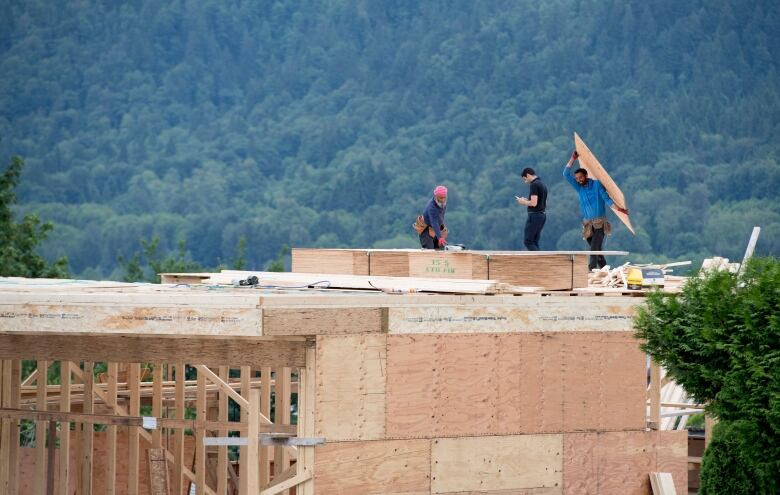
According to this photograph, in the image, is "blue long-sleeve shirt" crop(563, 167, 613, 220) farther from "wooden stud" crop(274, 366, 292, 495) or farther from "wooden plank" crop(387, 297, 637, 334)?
"wooden plank" crop(387, 297, 637, 334)

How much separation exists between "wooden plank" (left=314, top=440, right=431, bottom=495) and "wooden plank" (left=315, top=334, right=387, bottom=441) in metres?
0.12

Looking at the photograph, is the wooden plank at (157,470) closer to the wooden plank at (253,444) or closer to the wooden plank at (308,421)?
the wooden plank at (253,444)

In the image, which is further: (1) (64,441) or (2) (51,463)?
(2) (51,463)

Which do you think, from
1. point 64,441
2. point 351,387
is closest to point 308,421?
point 351,387

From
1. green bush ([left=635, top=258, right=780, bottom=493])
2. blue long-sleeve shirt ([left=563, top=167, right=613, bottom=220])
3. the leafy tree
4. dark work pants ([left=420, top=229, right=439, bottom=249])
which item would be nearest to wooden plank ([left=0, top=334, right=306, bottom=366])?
green bush ([left=635, top=258, right=780, bottom=493])

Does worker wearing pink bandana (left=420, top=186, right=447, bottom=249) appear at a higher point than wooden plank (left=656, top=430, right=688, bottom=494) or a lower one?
higher

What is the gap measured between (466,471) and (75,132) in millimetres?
100052

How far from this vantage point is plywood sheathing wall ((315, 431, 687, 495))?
474 inches

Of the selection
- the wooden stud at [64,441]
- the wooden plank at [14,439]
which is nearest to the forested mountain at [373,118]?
the wooden stud at [64,441]

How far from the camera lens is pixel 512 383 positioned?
1273 centimetres

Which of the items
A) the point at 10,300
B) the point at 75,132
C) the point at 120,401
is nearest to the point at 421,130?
the point at 75,132

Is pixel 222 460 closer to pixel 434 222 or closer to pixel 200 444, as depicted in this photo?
pixel 200 444

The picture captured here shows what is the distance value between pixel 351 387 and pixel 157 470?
5904 mm

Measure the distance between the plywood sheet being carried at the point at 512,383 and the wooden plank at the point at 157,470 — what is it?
224 inches
